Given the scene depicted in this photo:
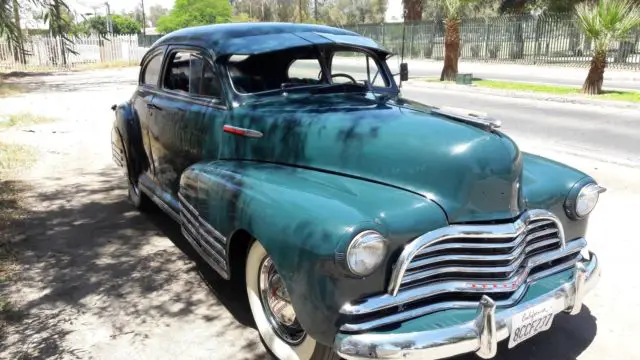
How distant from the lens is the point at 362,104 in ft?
12.0

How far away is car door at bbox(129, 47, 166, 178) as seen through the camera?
16.4ft

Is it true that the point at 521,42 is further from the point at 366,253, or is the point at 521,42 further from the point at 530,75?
the point at 366,253

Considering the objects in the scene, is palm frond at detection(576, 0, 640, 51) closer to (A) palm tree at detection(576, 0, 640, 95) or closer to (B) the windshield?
(A) palm tree at detection(576, 0, 640, 95)

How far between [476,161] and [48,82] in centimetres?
2259

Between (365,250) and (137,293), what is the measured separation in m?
2.12

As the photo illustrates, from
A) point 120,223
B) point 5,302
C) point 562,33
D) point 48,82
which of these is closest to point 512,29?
point 562,33

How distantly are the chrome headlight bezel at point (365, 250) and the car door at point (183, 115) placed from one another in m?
1.69

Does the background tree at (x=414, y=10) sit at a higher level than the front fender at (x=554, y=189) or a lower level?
higher

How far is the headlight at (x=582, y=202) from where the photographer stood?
316 cm

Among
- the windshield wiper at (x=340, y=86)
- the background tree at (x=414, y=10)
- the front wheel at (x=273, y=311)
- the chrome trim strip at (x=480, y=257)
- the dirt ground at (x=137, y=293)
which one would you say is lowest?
the dirt ground at (x=137, y=293)

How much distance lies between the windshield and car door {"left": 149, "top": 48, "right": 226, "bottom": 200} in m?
0.19

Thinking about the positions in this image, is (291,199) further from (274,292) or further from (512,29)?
(512,29)

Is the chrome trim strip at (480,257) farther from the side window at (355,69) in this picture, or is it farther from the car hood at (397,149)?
the side window at (355,69)

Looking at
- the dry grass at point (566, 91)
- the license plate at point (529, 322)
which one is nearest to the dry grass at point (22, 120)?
the license plate at point (529, 322)
